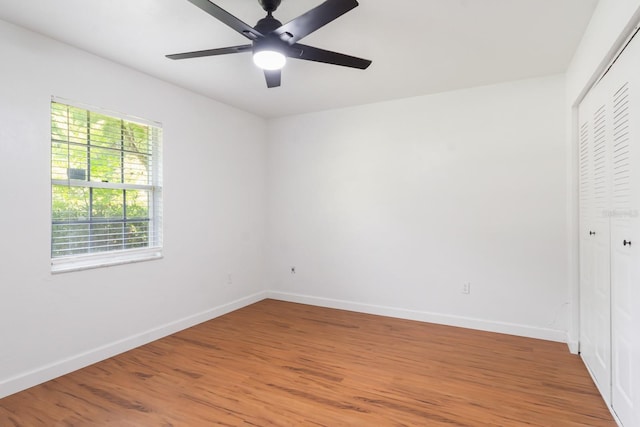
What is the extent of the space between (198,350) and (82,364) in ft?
2.88

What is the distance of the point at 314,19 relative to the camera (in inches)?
67.4

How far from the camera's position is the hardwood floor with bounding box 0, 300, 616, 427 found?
204 centimetres

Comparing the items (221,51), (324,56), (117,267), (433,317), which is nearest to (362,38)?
(324,56)

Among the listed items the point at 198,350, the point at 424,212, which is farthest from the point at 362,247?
the point at 198,350

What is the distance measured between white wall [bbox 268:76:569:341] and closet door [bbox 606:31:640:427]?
1251mm

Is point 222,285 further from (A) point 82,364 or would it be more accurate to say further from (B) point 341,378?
(B) point 341,378

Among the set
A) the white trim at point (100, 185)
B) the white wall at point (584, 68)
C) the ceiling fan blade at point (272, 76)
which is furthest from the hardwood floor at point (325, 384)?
the ceiling fan blade at point (272, 76)

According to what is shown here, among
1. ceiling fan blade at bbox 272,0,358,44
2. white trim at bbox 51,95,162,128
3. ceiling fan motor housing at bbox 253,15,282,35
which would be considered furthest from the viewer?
white trim at bbox 51,95,162,128

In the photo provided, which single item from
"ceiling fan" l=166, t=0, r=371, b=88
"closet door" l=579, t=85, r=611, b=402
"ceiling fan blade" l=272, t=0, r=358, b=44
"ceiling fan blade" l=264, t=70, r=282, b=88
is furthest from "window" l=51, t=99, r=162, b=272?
"closet door" l=579, t=85, r=611, b=402

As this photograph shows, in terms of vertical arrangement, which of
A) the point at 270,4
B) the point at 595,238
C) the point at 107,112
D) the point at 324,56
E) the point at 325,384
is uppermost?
the point at 270,4

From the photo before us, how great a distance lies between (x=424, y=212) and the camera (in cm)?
377

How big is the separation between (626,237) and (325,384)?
2069 mm

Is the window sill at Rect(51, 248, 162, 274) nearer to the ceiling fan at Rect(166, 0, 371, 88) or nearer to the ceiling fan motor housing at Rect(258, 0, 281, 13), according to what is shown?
the ceiling fan at Rect(166, 0, 371, 88)

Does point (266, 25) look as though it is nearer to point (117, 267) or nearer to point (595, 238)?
point (117, 267)
